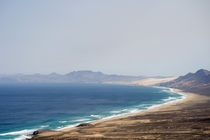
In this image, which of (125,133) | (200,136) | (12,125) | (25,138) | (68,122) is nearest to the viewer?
(200,136)

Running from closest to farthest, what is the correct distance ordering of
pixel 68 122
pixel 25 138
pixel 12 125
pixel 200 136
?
pixel 200 136 → pixel 25 138 → pixel 12 125 → pixel 68 122

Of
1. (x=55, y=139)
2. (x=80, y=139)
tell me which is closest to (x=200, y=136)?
(x=80, y=139)

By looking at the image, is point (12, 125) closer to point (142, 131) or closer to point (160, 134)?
point (142, 131)

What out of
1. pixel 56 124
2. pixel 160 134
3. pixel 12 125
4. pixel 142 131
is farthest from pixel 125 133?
pixel 12 125

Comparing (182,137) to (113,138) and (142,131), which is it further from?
(113,138)

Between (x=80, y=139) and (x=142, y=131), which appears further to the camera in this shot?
(x=142, y=131)

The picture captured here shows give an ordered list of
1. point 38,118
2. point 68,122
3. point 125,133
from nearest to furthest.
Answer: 1. point 125,133
2. point 68,122
3. point 38,118

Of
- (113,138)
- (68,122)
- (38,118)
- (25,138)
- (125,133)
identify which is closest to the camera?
(113,138)

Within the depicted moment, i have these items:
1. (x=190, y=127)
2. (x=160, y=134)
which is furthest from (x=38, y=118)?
(x=190, y=127)

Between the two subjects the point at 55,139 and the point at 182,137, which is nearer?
the point at 182,137
